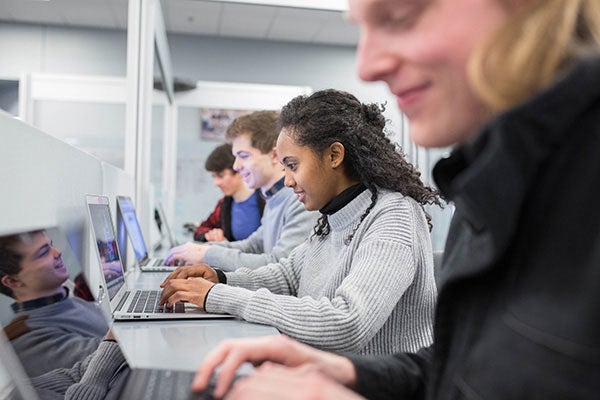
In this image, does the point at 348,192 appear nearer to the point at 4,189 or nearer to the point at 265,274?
the point at 265,274

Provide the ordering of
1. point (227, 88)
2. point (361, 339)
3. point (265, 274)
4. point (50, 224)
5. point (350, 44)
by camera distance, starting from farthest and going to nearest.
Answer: point (350, 44)
point (227, 88)
point (265, 274)
point (50, 224)
point (361, 339)

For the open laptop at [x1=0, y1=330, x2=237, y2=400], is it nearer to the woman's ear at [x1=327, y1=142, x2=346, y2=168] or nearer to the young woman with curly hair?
the young woman with curly hair

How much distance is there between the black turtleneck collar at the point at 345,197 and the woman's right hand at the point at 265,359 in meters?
0.66

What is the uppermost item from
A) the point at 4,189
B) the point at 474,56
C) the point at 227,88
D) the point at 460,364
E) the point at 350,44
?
the point at 350,44

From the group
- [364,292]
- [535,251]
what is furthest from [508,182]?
[364,292]

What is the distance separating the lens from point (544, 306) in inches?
17.6

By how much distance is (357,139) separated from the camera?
1.40 meters

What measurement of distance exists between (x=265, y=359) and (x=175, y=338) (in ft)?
1.25

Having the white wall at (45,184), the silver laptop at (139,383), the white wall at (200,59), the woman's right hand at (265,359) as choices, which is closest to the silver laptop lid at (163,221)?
the white wall at (200,59)

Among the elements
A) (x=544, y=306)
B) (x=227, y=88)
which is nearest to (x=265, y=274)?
(x=544, y=306)

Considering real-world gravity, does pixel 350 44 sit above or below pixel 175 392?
above

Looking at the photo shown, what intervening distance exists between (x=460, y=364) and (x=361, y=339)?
527mm

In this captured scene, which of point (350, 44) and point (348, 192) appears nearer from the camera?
point (348, 192)

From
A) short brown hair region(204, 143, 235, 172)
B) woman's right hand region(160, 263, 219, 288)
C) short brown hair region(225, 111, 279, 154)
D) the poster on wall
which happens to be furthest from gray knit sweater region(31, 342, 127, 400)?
the poster on wall
